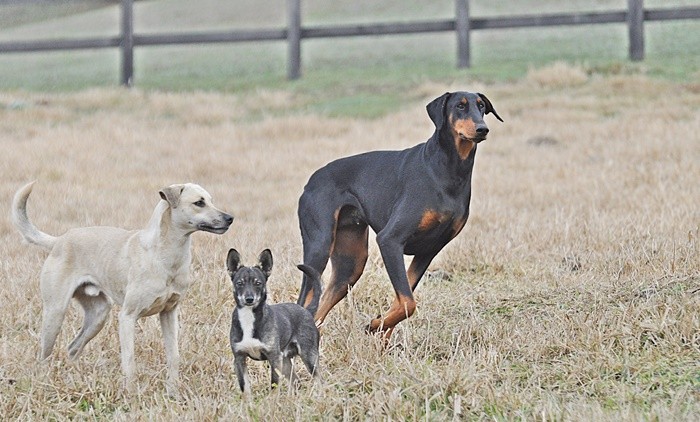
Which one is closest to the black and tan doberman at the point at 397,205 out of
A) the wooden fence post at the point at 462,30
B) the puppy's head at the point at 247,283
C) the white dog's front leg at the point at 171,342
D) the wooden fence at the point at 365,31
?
the white dog's front leg at the point at 171,342

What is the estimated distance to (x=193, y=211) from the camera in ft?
19.0

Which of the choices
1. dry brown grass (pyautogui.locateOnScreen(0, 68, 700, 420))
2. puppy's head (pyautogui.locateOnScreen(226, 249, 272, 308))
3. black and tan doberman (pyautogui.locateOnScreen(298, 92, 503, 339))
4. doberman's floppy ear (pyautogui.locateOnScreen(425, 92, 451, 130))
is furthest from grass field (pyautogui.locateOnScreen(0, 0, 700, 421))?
doberman's floppy ear (pyautogui.locateOnScreen(425, 92, 451, 130))

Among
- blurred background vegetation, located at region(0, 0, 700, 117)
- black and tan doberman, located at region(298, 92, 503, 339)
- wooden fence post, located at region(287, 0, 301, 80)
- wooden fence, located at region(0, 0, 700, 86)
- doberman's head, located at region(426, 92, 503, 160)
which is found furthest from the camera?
wooden fence post, located at region(287, 0, 301, 80)

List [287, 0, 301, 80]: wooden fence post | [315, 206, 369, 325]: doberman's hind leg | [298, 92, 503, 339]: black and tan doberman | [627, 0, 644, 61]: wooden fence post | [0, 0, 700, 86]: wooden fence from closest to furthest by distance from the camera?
[298, 92, 503, 339]: black and tan doberman → [315, 206, 369, 325]: doberman's hind leg → [627, 0, 644, 61]: wooden fence post → [0, 0, 700, 86]: wooden fence → [287, 0, 301, 80]: wooden fence post

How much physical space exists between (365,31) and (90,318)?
13953 mm

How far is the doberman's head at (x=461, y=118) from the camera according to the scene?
6.04 m

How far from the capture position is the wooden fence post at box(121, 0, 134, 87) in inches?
803

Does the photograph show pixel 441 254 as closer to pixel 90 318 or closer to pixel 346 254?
pixel 346 254

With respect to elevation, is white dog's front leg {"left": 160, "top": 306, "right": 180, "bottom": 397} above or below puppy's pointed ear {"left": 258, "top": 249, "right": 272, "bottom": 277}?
below

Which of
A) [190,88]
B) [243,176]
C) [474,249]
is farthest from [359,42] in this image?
[474,249]

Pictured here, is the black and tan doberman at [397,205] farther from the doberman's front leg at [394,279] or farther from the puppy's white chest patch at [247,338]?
the puppy's white chest patch at [247,338]

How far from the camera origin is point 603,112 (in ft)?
51.6

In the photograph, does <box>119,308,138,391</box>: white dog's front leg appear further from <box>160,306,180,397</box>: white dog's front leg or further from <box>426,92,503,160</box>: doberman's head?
<box>426,92,503,160</box>: doberman's head

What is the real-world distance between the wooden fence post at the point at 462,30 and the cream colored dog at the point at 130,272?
45.7ft
